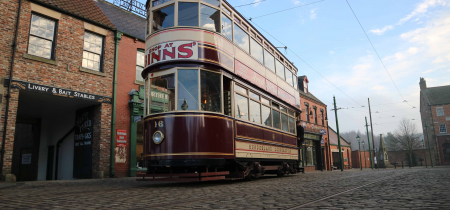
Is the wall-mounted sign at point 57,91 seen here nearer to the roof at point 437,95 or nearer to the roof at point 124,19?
the roof at point 124,19

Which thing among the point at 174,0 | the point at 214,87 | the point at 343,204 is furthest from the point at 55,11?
the point at 343,204

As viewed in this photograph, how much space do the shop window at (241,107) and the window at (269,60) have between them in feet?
8.32

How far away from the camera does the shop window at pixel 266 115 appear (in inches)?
389

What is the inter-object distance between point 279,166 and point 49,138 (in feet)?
33.8

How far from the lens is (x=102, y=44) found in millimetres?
12773

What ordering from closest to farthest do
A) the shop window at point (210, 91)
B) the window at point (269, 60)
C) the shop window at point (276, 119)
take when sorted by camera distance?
the shop window at point (210, 91) < the shop window at point (276, 119) < the window at point (269, 60)

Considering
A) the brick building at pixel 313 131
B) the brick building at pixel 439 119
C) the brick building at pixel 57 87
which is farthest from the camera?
the brick building at pixel 439 119

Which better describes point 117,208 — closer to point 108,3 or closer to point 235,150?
point 235,150

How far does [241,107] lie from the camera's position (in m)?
8.69

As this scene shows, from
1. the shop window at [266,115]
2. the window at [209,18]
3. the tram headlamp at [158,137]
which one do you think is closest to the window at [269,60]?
the shop window at [266,115]

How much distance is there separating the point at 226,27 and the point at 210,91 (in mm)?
2000

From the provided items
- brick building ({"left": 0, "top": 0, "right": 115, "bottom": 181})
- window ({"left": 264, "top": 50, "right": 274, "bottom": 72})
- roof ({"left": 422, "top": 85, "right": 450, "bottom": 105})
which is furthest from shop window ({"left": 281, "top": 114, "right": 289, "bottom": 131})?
roof ({"left": 422, "top": 85, "right": 450, "bottom": 105})

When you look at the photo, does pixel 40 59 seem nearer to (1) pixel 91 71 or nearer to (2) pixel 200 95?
(1) pixel 91 71

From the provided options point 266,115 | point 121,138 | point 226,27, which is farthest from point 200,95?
point 121,138
